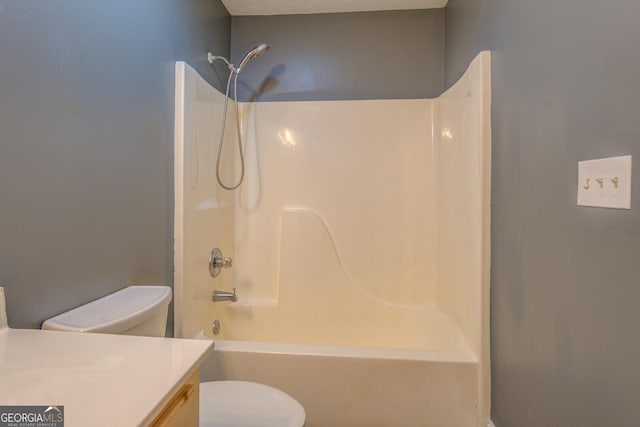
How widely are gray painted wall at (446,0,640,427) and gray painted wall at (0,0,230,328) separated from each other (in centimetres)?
132

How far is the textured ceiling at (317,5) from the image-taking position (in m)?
2.07

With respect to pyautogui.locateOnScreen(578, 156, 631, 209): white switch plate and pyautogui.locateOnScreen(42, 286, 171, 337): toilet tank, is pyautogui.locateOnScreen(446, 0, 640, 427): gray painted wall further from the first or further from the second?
pyautogui.locateOnScreen(42, 286, 171, 337): toilet tank

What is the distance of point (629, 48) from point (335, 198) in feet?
5.38

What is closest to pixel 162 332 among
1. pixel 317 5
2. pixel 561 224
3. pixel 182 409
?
pixel 182 409

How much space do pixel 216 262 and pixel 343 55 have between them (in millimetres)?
1574

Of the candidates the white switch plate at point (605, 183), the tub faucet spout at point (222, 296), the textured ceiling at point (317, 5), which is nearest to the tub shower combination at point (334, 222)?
the tub faucet spout at point (222, 296)

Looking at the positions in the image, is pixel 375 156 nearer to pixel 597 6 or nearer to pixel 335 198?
pixel 335 198

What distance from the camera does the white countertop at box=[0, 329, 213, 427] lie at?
1.58 feet

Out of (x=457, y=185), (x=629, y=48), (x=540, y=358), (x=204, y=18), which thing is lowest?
(x=540, y=358)

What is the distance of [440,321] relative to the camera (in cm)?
186

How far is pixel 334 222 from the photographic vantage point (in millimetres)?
2188

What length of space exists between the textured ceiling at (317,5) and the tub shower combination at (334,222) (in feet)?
1.97

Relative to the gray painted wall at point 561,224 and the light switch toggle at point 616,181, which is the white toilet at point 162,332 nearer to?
the gray painted wall at point 561,224

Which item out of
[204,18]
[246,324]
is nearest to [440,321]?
[246,324]
